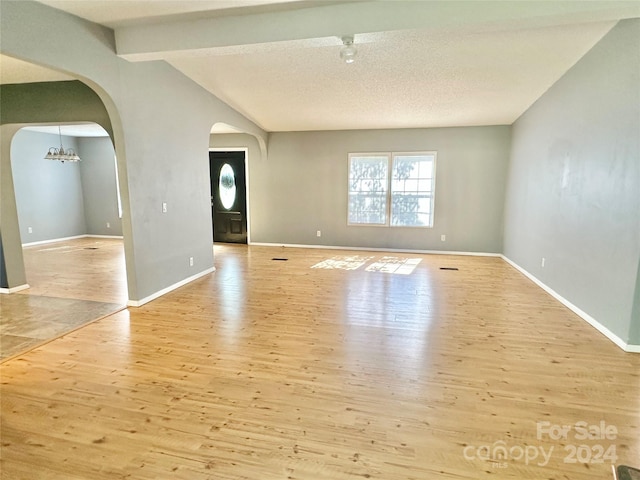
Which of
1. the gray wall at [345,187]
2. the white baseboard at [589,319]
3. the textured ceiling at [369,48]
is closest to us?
the textured ceiling at [369,48]

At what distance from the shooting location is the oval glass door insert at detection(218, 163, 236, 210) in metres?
7.71

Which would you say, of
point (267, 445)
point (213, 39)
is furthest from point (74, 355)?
point (213, 39)

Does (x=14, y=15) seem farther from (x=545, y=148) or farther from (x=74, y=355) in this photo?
(x=545, y=148)

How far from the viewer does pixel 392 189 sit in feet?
22.8

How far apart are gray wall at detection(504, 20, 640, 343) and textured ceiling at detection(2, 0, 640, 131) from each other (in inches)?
12.6

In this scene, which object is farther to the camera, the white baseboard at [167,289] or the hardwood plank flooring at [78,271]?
the hardwood plank flooring at [78,271]

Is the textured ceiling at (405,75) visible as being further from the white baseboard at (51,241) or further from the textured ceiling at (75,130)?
the white baseboard at (51,241)

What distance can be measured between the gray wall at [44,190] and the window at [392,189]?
7.01 metres

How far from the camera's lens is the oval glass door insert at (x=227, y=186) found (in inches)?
304

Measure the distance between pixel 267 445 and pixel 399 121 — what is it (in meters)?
5.85

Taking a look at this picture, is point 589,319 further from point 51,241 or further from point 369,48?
point 51,241

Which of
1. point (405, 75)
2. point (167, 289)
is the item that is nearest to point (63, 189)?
point (167, 289)

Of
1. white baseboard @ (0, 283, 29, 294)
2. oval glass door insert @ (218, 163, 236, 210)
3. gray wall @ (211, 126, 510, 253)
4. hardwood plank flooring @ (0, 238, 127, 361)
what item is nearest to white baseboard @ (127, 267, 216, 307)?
hardwood plank flooring @ (0, 238, 127, 361)

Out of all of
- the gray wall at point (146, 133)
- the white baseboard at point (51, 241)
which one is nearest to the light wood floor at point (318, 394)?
the gray wall at point (146, 133)
